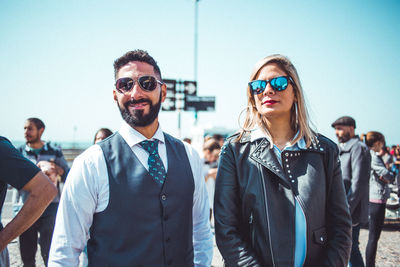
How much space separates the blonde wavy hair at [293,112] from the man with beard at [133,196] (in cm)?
56

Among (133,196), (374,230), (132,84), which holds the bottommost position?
(374,230)

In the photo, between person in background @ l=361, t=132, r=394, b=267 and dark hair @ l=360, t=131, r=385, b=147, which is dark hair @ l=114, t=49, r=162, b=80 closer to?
person in background @ l=361, t=132, r=394, b=267

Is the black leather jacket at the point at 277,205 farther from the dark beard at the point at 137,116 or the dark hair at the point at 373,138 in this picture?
the dark hair at the point at 373,138

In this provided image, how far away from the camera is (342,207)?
161cm

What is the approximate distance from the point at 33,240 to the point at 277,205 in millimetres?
2976

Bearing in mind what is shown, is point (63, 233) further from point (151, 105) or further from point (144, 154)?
point (151, 105)

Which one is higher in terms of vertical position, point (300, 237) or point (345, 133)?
point (345, 133)

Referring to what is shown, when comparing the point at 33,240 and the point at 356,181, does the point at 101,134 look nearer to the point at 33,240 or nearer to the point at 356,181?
the point at 33,240

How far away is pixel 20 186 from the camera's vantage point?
1605mm

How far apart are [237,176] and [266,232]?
36cm

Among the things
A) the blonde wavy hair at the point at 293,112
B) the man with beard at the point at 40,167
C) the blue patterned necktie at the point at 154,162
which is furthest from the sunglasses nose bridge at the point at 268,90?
the man with beard at the point at 40,167

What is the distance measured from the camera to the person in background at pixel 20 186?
157cm

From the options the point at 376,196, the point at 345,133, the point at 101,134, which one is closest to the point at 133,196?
the point at 101,134

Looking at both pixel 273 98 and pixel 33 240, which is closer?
pixel 273 98
